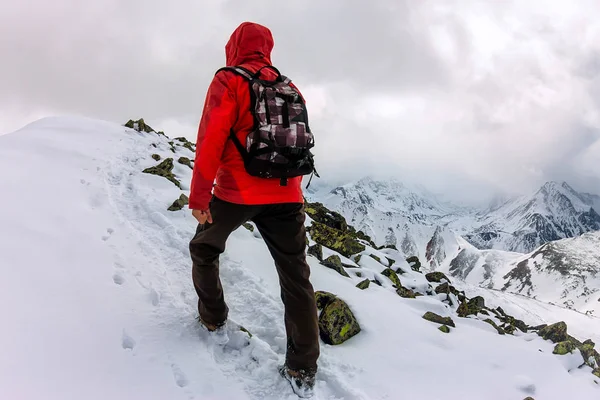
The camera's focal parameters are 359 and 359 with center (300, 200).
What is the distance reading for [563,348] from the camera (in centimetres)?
704

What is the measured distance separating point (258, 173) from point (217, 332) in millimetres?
2138

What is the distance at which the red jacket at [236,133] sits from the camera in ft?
11.1

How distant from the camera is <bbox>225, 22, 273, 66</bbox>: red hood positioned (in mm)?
3807

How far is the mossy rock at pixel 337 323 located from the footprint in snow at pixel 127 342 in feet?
8.39

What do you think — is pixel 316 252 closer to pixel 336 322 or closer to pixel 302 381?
pixel 336 322

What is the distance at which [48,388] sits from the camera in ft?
9.54

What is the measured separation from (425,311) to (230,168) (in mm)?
6162

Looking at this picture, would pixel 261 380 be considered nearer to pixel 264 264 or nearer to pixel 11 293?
pixel 11 293

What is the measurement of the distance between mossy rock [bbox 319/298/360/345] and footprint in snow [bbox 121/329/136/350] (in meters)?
2.56

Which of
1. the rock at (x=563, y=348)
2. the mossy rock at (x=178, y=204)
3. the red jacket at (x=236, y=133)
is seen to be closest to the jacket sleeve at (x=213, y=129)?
the red jacket at (x=236, y=133)

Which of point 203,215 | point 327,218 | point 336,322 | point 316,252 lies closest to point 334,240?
point 316,252

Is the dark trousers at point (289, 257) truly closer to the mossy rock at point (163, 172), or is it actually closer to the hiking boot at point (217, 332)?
the hiking boot at point (217, 332)

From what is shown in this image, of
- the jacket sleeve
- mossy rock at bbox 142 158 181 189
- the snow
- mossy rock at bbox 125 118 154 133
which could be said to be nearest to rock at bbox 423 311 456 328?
the snow

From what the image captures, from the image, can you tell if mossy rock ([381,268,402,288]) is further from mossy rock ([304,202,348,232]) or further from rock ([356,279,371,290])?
mossy rock ([304,202,348,232])
